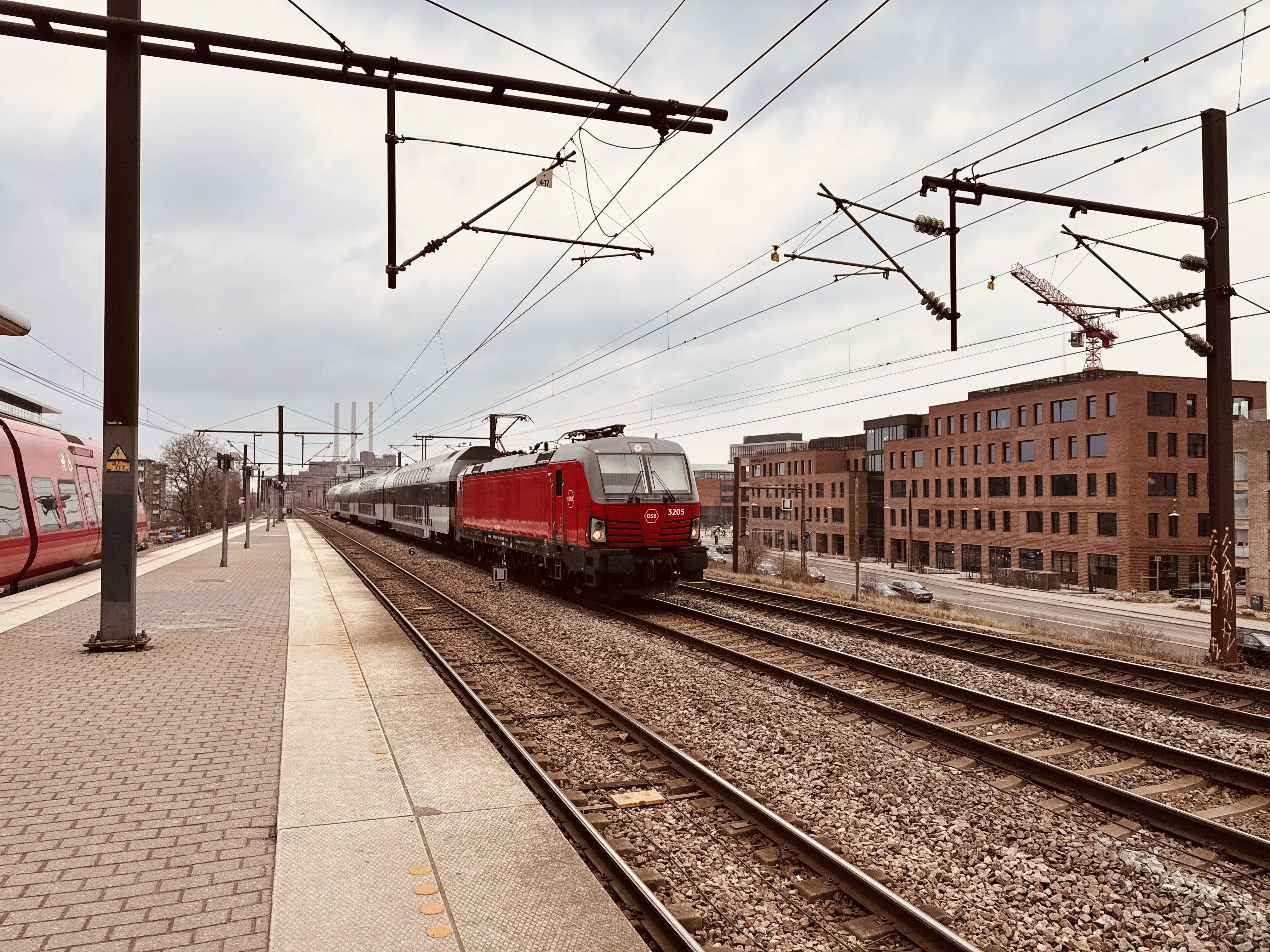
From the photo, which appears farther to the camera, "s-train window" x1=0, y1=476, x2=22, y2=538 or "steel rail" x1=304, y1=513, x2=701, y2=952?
"s-train window" x1=0, y1=476, x2=22, y2=538

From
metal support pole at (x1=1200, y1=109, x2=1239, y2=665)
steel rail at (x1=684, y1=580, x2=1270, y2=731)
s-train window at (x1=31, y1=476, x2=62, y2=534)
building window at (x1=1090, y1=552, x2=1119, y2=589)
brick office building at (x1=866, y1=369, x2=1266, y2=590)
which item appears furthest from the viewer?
building window at (x1=1090, y1=552, x2=1119, y2=589)

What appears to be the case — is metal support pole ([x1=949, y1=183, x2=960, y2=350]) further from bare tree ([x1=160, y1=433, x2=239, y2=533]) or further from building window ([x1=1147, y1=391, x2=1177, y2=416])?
bare tree ([x1=160, y1=433, x2=239, y2=533])

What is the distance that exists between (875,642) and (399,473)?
1299 inches

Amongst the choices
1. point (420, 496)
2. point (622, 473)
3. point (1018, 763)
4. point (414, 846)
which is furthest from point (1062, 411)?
point (414, 846)

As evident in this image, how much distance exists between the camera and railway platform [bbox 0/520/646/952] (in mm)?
3779

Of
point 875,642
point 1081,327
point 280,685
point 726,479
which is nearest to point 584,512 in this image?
point 875,642

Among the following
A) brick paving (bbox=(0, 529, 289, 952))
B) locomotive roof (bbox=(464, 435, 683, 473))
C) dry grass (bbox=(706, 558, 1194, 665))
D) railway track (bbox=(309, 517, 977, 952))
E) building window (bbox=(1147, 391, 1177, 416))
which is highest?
building window (bbox=(1147, 391, 1177, 416))

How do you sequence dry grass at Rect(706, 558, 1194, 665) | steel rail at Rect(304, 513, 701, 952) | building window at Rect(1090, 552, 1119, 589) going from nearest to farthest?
steel rail at Rect(304, 513, 701, 952)
dry grass at Rect(706, 558, 1194, 665)
building window at Rect(1090, 552, 1119, 589)

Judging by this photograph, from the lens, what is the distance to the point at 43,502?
54.1 ft

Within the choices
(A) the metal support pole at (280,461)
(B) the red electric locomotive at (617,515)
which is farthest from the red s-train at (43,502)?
(A) the metal support pole at (280,461)

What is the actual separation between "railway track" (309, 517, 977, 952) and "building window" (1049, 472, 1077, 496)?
172ft

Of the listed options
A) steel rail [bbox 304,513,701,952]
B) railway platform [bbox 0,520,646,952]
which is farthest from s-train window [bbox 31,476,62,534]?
steel rail [bbox 304,513,701,952]

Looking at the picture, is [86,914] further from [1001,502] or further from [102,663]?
[1001,502]

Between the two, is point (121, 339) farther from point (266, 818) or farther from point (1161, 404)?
point (1161, 404)
